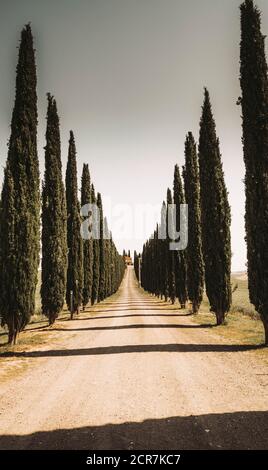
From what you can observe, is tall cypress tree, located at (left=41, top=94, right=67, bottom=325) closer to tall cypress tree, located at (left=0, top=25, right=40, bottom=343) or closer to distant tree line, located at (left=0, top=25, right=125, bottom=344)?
distant tree line, located at (left=0, top=25, right=125, bottom=344)

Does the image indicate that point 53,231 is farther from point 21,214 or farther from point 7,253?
point 7,253

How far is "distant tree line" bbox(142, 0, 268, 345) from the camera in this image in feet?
41.9

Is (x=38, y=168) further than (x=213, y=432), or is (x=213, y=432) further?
(x=38, y=168)

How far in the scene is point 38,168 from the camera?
15.0 m

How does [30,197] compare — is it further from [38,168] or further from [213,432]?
[213,432]

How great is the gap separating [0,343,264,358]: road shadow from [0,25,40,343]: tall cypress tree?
1.94 meters

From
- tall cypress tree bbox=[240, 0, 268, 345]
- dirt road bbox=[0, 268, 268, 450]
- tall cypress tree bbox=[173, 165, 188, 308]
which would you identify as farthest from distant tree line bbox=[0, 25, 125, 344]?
tall cypress tree bbox=[173, 165, 188, 308]

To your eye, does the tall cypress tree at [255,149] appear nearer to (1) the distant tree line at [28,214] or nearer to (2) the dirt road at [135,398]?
(2) the dirt road at [135,398]

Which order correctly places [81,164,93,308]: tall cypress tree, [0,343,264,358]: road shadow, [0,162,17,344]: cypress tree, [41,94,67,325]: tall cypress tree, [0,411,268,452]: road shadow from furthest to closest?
[81,164,93,308]: tall cypress tree, [41,94,67,325]: tall cypress tree, [0,162,17,344]: cypress tree, [0,343,264,358]: road shadow, [0,411,268,452]: road shadow

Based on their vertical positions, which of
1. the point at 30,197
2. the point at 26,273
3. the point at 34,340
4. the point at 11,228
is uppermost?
the point at 30,197
